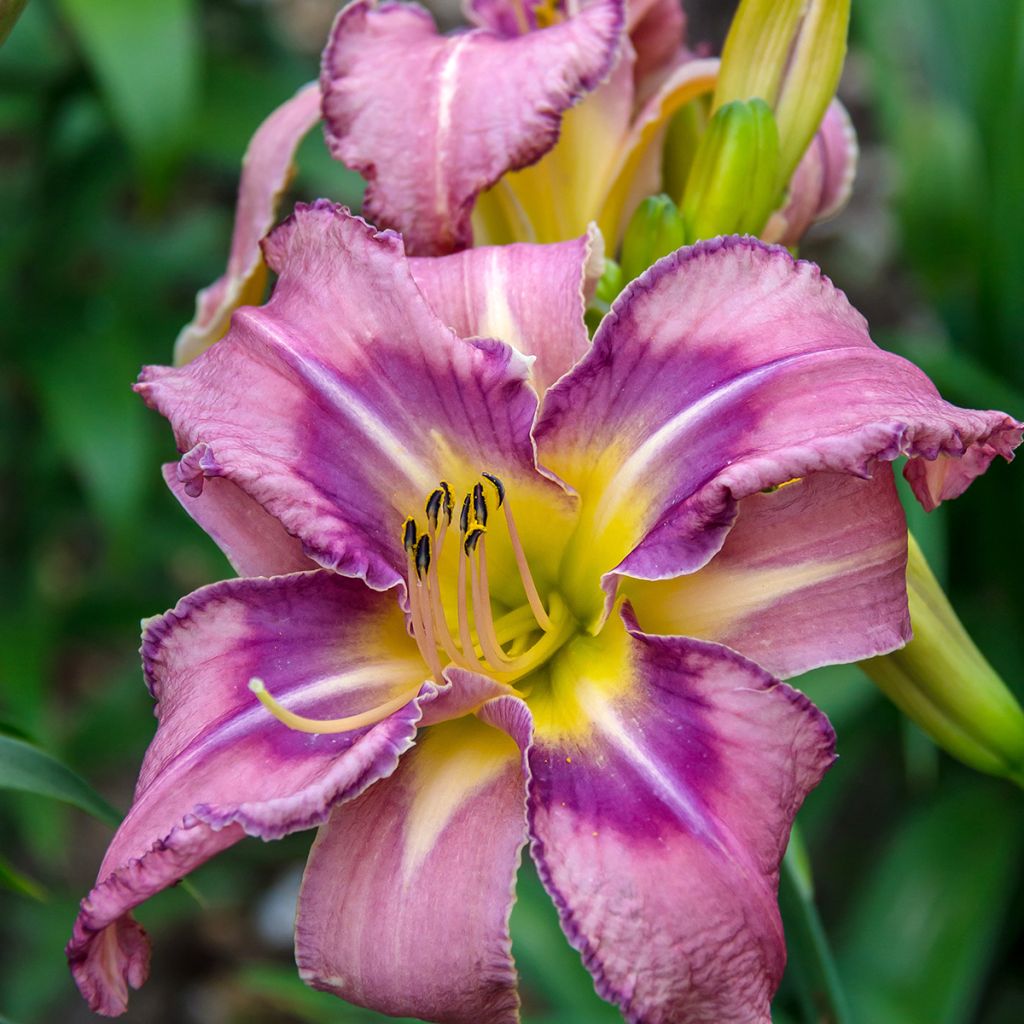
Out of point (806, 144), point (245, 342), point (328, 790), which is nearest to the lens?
point (328, 790)

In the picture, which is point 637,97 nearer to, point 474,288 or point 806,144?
point 806,144

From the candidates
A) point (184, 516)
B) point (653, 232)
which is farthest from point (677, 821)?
point (184, 516)

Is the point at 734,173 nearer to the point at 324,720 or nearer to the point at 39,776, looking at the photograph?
the point at 324,720

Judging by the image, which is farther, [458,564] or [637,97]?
[637,97]

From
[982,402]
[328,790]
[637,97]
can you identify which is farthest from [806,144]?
[982,402]

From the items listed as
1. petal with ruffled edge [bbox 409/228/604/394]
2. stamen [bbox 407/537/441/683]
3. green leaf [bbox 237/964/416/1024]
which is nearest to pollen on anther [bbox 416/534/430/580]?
stamen [bbox 407/537/441/683]

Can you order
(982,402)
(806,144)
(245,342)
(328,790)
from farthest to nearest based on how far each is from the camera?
(982,402)
(806,144)
(245,342)
(328,790)

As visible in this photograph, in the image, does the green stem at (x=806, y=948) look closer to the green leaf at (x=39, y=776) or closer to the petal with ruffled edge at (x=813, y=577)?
the petal with ruffled edge at (x=813, y=577)
